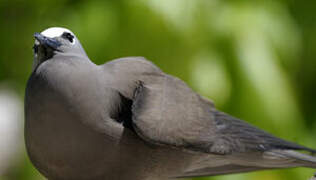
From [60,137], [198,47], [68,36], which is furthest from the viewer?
[198,47]

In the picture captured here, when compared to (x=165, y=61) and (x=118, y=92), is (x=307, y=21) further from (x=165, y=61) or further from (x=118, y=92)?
(x=118, y=92)

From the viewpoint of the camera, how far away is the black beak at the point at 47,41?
1782 mm

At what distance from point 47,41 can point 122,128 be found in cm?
32

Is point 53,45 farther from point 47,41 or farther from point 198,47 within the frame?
point 198,47

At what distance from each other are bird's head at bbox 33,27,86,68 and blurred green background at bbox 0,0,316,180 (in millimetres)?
1774

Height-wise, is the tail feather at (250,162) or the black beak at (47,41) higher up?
the black beak at (47,41)

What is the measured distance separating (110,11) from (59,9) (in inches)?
16.0

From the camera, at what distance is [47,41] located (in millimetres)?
1808

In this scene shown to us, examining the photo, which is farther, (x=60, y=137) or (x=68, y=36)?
(x=68, y=36)

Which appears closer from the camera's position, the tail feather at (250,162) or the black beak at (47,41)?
the black beak at (47,41)

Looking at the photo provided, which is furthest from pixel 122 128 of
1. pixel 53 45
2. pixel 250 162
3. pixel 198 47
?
pixel 198 47

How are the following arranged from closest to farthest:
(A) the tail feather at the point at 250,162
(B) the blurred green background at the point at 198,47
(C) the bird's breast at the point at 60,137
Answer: (C) the bird's breast at the point at 60,137 < (A) the tail feather at the point at 250,162 < (B) the blurred green background at the point at 198,47

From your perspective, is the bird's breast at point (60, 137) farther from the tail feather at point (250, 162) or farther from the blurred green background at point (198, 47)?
the blurred green background at point (198, 47)

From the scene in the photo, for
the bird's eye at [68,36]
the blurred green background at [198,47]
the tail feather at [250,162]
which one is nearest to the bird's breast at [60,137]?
the bird's eye at [68,36]
